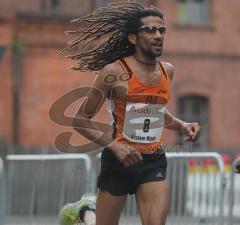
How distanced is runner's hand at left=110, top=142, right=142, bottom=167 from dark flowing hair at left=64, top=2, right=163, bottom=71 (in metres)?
0.93

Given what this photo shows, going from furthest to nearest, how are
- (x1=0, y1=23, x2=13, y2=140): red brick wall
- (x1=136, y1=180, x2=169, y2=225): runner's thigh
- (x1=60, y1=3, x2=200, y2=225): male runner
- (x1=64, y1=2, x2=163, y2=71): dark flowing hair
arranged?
(x1=0, y1=23, x2=13, y2=140): red brick wall
(x1=64, y1=2, x2=163, y2=71): dark flowing hair
(x1=60, y1=3, x2=200, y2=225): male runner
(x1=136, y1=180, x2=169, y2=225): runner's thigh

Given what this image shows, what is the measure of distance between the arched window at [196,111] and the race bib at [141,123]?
814 inches

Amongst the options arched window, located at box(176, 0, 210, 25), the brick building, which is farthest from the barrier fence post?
arched window, located at box(176, 0, 210, 25)

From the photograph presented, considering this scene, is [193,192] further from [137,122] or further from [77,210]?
[137,122]

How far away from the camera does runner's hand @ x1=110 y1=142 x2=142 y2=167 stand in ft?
17.0

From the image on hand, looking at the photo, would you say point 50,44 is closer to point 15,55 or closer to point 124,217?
point 15,55

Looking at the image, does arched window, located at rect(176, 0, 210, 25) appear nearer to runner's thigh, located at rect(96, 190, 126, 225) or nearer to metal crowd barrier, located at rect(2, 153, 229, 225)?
metal crowd barrier, located at rect(2, 153, 229, 225)

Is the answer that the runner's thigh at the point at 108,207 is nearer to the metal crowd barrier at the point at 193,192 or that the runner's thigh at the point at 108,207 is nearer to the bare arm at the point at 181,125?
the bare arm at the point at 181,125

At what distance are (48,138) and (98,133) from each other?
1985 centimetres

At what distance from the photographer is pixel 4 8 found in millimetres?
24219

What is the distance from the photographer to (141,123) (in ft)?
18.4

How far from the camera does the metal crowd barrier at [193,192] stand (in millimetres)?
9133

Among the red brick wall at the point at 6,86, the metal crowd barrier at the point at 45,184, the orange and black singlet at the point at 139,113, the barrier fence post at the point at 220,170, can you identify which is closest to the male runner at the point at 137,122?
the orange and black singlet at the point at 139,113

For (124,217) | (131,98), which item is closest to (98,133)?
(131,98)
